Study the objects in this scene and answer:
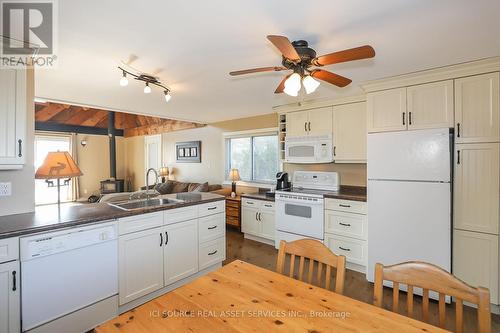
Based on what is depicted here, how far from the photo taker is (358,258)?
124 inches

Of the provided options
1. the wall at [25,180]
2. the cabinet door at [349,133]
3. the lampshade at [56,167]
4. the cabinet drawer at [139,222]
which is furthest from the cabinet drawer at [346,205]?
the wall at [25,180]

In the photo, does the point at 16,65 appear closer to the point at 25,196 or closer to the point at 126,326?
the point at 25,196

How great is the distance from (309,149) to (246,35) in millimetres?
2407

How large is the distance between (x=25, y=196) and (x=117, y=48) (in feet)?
5.07

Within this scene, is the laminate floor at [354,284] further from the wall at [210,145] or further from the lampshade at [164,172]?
the lampshade at [164,172]

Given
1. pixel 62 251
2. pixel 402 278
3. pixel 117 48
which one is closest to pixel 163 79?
pixel 117 48

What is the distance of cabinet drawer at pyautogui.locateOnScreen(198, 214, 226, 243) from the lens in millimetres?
2848

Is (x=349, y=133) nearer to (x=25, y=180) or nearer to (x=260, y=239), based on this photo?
(x=260, y=239)

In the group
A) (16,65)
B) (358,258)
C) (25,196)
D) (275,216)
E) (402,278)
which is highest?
(16,65)

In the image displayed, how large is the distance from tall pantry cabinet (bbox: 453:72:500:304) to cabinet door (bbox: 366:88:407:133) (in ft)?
1.58

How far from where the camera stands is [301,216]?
11.8ft

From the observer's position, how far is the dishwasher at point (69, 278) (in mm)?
1699

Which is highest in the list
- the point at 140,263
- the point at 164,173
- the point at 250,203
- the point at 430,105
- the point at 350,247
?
the point at 430,105

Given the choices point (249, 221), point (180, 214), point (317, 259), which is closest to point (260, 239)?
point (249, 221)
